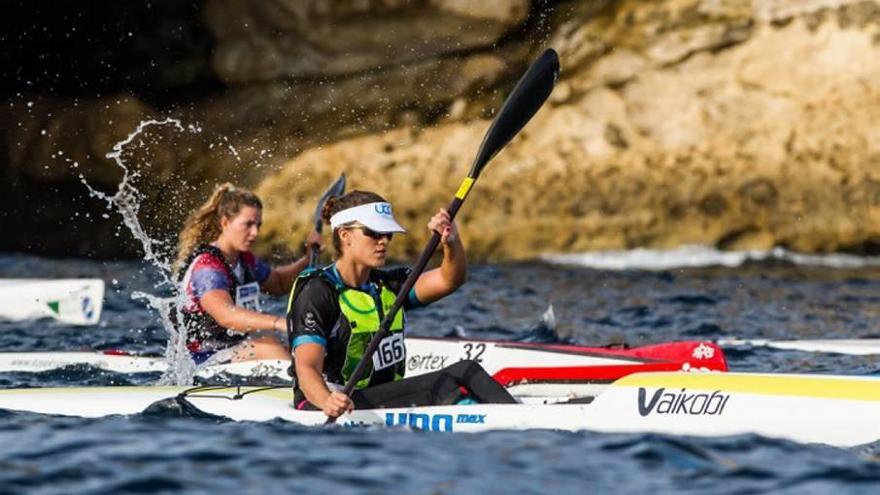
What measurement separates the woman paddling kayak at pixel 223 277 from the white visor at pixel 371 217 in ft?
7.05

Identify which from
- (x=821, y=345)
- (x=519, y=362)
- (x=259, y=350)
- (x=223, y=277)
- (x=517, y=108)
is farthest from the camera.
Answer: (x=821, y=345)

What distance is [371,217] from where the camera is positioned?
6988 mm

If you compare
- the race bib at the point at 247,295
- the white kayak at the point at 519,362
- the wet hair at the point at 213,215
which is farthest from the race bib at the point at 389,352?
the race bib at the point at 247,295

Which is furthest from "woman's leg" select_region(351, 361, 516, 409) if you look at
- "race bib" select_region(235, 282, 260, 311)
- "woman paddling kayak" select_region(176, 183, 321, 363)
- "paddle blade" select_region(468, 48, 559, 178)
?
"race bib" select_region(235, 282, 260, 311)

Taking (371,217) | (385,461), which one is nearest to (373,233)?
(371,217)

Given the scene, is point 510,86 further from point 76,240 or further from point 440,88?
point 76,240

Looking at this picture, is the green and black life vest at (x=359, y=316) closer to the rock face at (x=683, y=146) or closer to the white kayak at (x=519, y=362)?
the white kayak at (x=519, y=362)

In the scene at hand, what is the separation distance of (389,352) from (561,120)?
1363 cm

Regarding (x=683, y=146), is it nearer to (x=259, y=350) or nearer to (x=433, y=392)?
(x=259, y=350)

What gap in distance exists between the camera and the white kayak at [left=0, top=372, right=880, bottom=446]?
6.73 metres

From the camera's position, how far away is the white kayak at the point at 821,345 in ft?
38.7

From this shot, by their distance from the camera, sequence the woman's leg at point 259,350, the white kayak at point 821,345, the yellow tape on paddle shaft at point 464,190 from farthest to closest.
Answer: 1. the white kayak at point 821,345
2. the woman's leg at point 259,350
3. the yellow tape on paddle shaft at point 464,190

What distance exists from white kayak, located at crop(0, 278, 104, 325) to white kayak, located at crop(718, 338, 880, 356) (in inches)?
235

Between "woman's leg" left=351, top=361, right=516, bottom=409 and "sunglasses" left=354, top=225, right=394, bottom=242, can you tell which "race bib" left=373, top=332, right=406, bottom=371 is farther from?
"sunglasses" left=354, top=225, right=394, bottom=242
